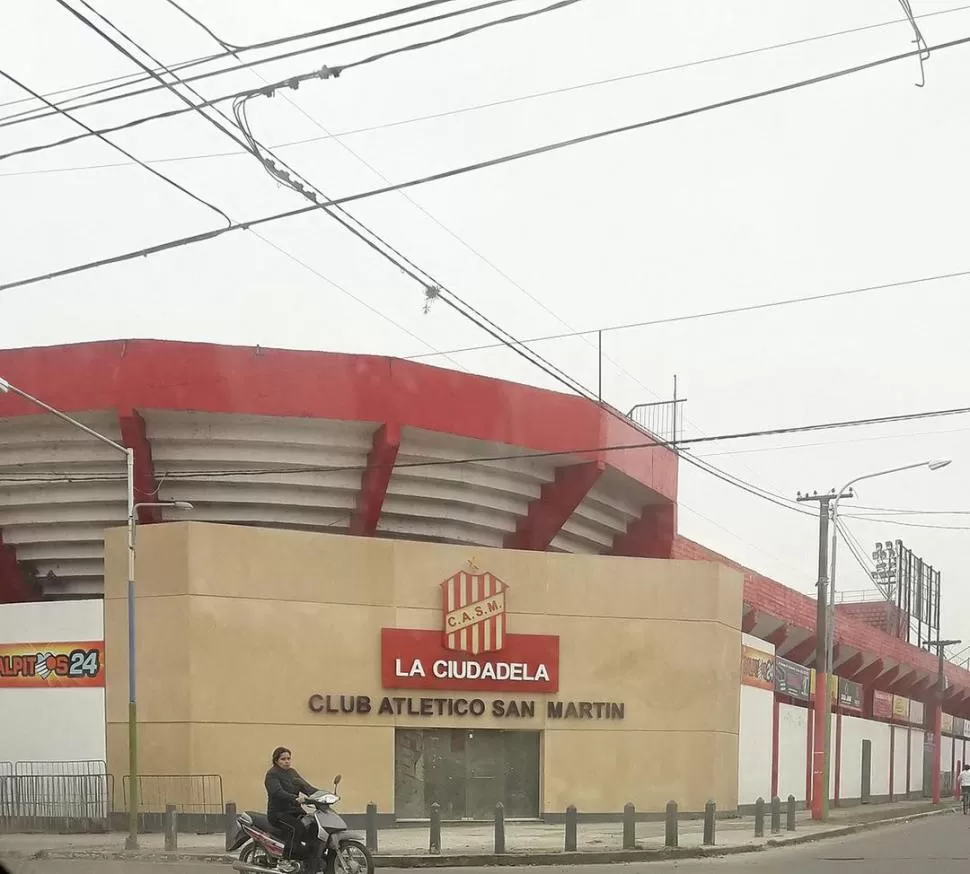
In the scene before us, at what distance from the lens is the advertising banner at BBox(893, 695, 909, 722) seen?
59.6m

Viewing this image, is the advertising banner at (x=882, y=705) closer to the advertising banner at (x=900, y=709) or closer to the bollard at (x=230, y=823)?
the advertising banner at (x=900, y=709)

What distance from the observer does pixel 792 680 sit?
40906 mm

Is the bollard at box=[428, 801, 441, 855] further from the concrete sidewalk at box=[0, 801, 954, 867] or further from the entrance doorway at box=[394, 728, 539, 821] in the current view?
the entrance doorway at box=[394, 728, 539, 821]

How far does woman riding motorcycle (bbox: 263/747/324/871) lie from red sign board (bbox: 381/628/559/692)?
12071 millimetres

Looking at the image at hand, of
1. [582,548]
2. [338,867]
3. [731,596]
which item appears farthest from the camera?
[582,548]

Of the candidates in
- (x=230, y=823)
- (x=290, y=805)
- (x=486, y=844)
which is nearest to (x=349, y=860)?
(x=290, y=805)

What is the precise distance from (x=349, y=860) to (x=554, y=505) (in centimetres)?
1767

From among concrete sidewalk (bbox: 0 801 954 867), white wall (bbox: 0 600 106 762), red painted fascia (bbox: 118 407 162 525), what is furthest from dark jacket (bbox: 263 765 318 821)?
red painted fascia (bbox: 118 407 162 525)

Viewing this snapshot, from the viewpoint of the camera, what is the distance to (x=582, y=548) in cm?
3634

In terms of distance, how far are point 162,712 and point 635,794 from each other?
1028cm

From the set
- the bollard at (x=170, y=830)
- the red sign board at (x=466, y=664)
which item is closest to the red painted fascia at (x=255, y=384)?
the red sign board at (x=466, y=664)

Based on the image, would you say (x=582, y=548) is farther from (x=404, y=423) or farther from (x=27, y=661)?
(x=27, y=661)

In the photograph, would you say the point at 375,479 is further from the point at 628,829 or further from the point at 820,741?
the point at 820,741

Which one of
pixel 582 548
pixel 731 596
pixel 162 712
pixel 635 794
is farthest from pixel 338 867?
pixel 582 548
